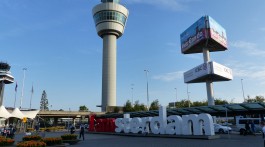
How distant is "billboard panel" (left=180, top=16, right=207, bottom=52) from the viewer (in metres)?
52.7

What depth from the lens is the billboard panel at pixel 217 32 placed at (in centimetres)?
5238

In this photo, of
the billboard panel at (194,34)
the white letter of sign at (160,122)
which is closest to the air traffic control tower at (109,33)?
the billboard panel at (194,34)

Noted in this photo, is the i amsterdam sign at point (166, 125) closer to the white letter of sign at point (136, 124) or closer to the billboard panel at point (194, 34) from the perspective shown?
the white letter of sign at point (136, 124)

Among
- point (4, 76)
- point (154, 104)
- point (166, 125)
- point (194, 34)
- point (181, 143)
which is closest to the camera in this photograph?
point (181, 143)

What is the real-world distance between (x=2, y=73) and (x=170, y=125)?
96926 millimetres

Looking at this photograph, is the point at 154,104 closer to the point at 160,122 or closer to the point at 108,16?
the point at 108,16

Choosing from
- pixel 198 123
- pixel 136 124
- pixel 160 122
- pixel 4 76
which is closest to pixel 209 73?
pixel 136 124

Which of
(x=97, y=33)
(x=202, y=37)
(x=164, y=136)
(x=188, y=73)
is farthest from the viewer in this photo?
(x=97, y=33)

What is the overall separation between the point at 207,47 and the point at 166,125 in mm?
31121

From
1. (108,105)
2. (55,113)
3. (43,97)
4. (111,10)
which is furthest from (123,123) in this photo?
(43,97)

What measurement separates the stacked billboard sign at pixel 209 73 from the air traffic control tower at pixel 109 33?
1947 inches

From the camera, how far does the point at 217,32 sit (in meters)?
54.6

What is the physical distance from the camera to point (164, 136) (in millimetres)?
30109

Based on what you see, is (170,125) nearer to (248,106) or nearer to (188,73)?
(248,106)
